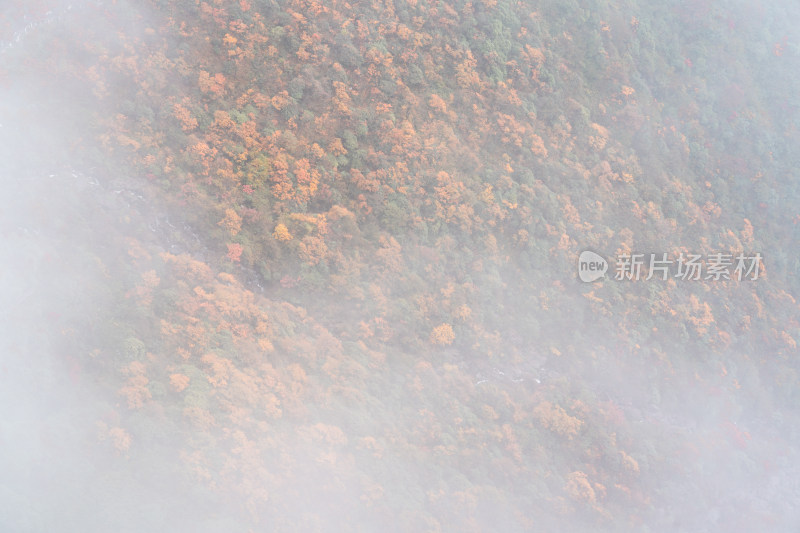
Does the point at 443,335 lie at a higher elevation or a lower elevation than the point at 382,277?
lower

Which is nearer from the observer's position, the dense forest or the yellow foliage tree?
the dense forest

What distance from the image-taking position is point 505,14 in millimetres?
34438

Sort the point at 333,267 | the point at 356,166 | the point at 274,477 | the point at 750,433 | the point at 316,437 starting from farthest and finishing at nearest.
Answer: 1. the point at 750,433
2. the point at 356,166
3. the point at 333,267
4. the point at 316,437
5. the point at 274,477

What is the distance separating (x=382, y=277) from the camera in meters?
28.1

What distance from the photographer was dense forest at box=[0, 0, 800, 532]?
21.4 m

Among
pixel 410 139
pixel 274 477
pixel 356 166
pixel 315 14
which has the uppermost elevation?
pixel 315 14

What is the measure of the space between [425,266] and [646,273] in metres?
13.6

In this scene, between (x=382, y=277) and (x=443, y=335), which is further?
(x=382, y=277)

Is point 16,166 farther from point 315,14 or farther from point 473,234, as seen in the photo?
point 473,234

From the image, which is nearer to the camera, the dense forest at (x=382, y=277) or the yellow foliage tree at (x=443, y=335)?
the dense forest at (x=382, y=277)

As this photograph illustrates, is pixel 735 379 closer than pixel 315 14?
No

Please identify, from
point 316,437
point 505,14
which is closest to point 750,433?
point 316,437

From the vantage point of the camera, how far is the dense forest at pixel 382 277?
2139cm

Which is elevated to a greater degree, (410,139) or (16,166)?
(410,139)
